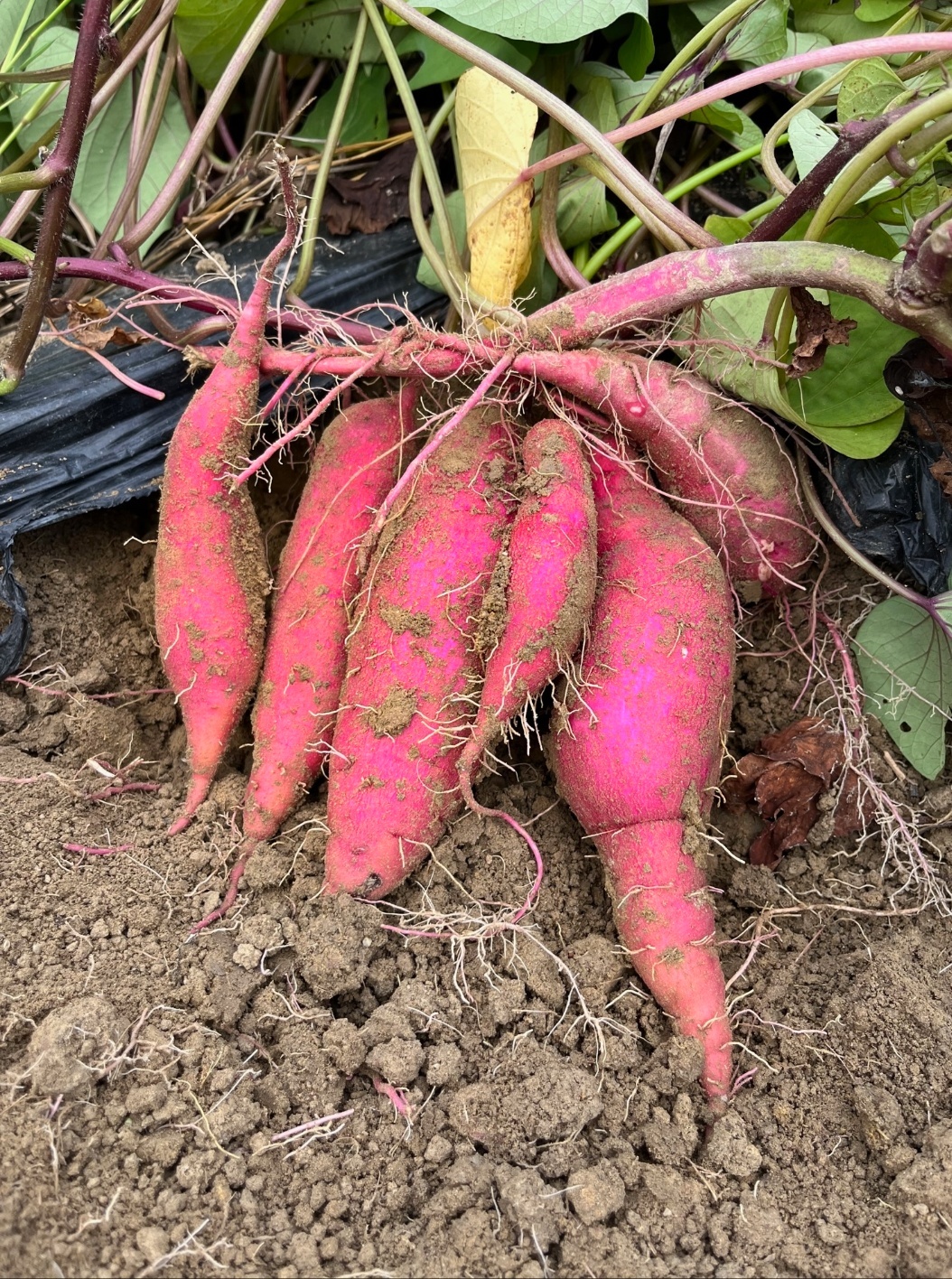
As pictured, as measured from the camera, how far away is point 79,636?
1309 mm

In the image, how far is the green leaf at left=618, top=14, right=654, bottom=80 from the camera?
1324 millimetres

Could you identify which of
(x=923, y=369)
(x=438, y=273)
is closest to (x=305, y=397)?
(x=438, y=273)

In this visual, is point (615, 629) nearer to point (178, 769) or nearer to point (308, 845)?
point (308, 845)

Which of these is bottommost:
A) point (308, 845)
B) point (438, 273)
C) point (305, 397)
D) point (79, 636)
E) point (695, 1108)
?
point (695, 1108)

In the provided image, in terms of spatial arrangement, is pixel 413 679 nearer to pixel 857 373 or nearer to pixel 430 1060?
pixel 430 1060

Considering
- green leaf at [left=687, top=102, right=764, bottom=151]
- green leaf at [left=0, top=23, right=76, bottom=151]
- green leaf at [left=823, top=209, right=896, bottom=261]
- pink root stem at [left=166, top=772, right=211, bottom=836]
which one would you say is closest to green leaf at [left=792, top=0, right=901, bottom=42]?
green leaf at [left=687, top=102, right=764, bottom=151]

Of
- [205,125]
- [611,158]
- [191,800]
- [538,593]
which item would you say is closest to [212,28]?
[205,125]

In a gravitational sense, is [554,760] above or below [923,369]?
below

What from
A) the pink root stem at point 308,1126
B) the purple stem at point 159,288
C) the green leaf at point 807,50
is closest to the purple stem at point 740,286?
the purple stem at point 159,288

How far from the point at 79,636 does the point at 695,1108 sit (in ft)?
3.13

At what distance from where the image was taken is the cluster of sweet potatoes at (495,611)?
1.10 m

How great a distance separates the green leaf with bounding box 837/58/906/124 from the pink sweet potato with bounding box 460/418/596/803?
0.49 metres

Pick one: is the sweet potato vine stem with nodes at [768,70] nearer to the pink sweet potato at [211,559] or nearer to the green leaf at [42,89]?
the pink sweet potato at [211,559]

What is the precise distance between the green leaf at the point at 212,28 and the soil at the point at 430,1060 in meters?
0.95
